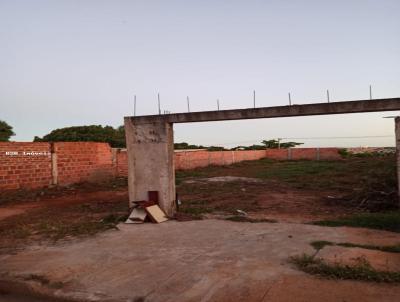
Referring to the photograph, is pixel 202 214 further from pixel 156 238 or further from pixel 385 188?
pixel 385 188

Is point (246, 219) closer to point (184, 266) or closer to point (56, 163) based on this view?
point (184, 266)

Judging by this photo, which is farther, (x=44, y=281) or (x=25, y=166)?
(x=25, y=166)

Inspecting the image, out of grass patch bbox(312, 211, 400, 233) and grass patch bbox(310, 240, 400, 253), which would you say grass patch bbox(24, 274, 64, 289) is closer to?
grass patch bbox(310, 240, 400, 253)

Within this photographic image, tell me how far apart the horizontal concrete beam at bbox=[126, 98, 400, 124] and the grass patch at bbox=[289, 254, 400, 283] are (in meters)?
3.36

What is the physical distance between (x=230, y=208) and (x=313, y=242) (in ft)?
12.9

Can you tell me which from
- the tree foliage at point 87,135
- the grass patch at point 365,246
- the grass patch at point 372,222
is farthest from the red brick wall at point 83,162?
the tree foliage at point 87,135

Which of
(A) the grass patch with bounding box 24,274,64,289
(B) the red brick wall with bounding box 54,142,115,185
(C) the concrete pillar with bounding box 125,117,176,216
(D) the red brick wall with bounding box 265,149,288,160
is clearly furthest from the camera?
(D) the red brick wall with bounding box 265,149,288,160

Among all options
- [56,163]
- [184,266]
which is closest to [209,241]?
[184,266]

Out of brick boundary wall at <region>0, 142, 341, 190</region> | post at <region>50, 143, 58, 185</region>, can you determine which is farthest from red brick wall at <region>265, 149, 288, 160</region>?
post at <region>50, 143, 58, 185</region>

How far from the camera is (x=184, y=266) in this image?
5.19m

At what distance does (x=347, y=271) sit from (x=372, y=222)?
3208mm

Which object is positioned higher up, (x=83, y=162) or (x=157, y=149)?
(x=157, y=149)

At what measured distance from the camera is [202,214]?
894 cm

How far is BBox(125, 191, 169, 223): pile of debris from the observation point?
816cm
